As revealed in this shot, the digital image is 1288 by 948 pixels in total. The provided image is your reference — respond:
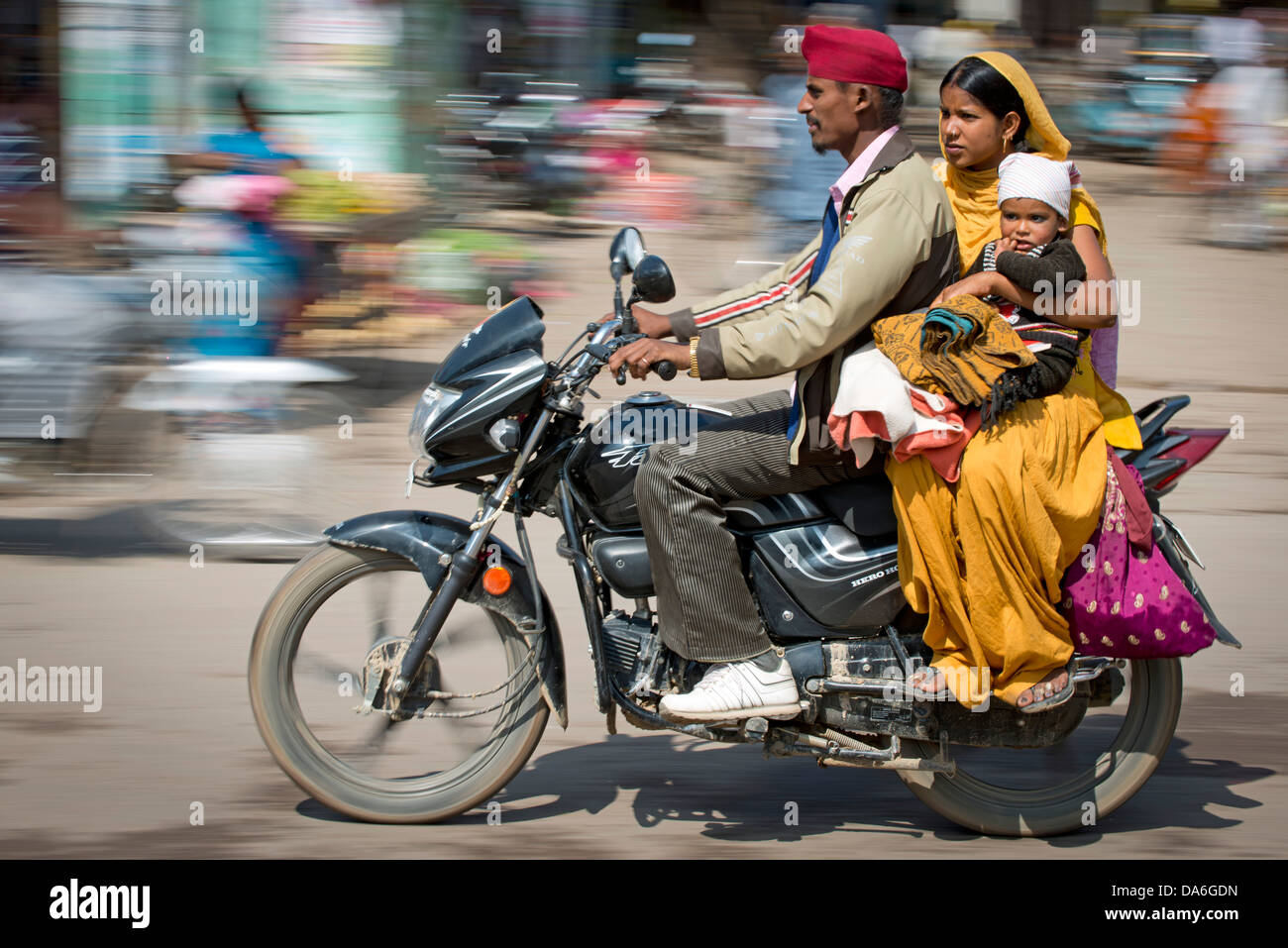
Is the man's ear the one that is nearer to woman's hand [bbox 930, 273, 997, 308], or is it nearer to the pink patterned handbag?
woman's hand [bbox 930, 273, 997, 308]

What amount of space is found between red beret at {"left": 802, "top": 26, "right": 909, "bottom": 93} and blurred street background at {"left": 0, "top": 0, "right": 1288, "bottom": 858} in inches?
77.0

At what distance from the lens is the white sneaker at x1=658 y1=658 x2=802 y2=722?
3396 mm

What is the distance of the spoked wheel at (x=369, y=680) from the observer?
356cm

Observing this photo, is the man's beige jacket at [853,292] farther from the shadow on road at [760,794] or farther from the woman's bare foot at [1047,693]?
the shadow on road at [760,794]

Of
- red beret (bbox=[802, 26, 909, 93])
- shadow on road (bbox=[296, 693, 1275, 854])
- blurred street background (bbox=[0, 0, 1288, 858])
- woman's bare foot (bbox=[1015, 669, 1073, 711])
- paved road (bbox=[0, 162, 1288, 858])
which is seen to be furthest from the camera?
blurred street background (bbox=[0, 0, 1288, 858])

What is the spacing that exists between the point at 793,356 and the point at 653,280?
364mm

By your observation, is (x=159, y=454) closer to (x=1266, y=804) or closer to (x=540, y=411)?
(x=540, y=411)

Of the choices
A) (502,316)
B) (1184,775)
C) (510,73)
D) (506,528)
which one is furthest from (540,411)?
(510,73)

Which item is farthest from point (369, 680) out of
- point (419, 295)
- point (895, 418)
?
point (419, 295)

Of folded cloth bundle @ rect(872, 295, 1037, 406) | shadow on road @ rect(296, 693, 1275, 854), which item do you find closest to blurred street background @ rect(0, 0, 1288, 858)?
shadow on road @ rect(296, 693, 1275, 854)

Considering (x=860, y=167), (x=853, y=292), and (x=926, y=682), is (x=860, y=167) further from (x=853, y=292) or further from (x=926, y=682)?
(x=926, y=682)

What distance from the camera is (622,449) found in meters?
3.49

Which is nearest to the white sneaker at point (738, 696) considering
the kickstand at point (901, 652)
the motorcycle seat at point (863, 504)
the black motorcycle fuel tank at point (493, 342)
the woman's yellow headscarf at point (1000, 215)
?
the kickstand at point (901, 652)

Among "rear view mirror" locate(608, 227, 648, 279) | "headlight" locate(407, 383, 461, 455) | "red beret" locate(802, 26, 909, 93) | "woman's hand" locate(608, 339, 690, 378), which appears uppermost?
"red beret" locate(802, 26, 909, 93)
